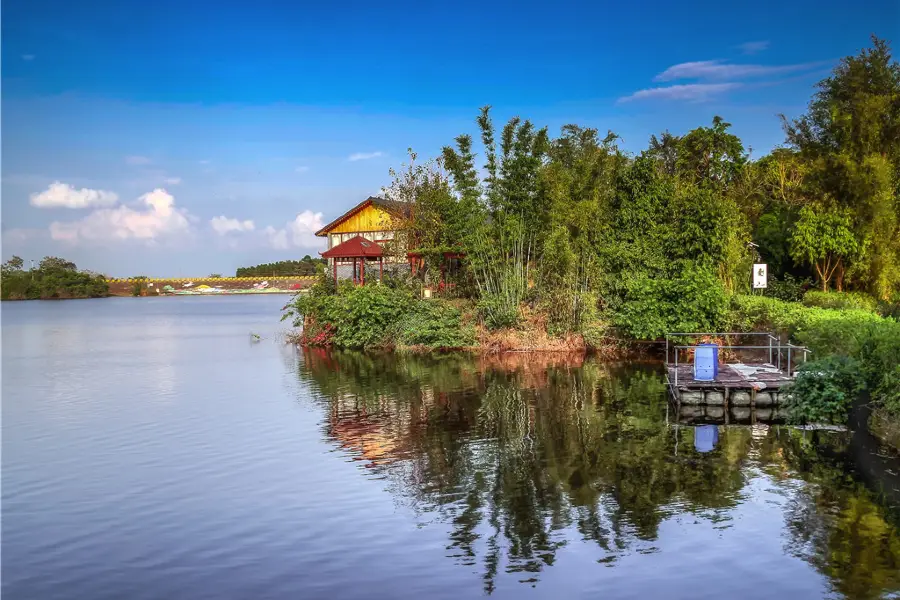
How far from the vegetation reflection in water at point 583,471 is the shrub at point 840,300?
10822 mm

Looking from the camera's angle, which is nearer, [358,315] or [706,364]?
[706,364]

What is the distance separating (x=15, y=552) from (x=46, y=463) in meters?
5.55

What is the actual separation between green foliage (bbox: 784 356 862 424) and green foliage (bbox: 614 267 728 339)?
38.1 ft

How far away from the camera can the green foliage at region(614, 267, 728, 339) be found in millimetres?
30078

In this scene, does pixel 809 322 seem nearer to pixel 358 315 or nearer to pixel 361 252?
pixel 358 315

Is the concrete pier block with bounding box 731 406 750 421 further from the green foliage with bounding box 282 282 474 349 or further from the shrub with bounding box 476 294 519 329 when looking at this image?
the green foliage with bounding box 282 282 474 349

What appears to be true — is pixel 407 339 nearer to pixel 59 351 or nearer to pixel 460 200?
pixel 460 200

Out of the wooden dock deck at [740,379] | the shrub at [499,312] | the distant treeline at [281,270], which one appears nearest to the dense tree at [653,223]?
the shrub at [499,312]

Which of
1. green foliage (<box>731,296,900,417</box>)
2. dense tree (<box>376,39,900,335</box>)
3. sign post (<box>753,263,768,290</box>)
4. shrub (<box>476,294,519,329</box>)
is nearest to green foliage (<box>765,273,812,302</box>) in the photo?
dense tree (<box>376,39,900,335</box>)

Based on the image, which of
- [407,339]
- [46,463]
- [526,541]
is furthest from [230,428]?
[407,339]

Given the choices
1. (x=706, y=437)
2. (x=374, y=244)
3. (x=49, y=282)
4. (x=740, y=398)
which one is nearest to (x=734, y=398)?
(x=740, y=398)

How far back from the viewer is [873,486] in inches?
543

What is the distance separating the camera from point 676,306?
30.4 meters

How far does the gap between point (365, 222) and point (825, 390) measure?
38373 mm
